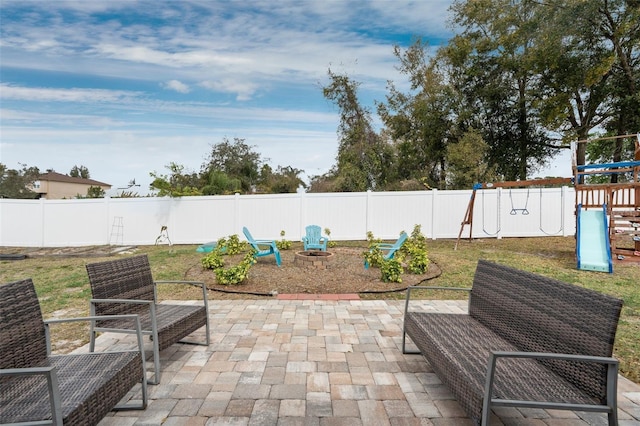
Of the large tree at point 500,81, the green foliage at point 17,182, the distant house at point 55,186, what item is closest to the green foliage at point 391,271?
the large tree at point 500,81

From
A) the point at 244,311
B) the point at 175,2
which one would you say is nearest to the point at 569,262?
the point at 244,311

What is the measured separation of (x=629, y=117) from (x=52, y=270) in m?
22.3

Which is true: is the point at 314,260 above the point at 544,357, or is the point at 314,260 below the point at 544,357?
below

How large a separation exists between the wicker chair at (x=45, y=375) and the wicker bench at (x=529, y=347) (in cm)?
200

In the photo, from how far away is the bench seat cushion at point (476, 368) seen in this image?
1.78 metres

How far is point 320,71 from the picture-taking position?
63.3ft

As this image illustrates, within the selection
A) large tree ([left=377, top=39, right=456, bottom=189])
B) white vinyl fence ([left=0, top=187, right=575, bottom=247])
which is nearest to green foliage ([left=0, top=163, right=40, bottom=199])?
white vinyl fence ([left=0, top=187, right=575, bottom=247])

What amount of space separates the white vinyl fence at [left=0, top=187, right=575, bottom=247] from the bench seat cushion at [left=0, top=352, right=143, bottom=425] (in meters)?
9.52

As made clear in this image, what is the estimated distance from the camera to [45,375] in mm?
1524

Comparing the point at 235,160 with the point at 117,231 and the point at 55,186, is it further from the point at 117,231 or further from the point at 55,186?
the point at 55,186

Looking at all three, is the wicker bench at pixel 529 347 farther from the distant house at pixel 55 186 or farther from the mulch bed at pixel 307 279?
the distant house at pixel 55 186

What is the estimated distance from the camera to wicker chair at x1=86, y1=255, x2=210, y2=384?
2648 mm

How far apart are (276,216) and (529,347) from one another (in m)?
9.90

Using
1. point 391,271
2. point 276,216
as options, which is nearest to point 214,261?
point 391,271
